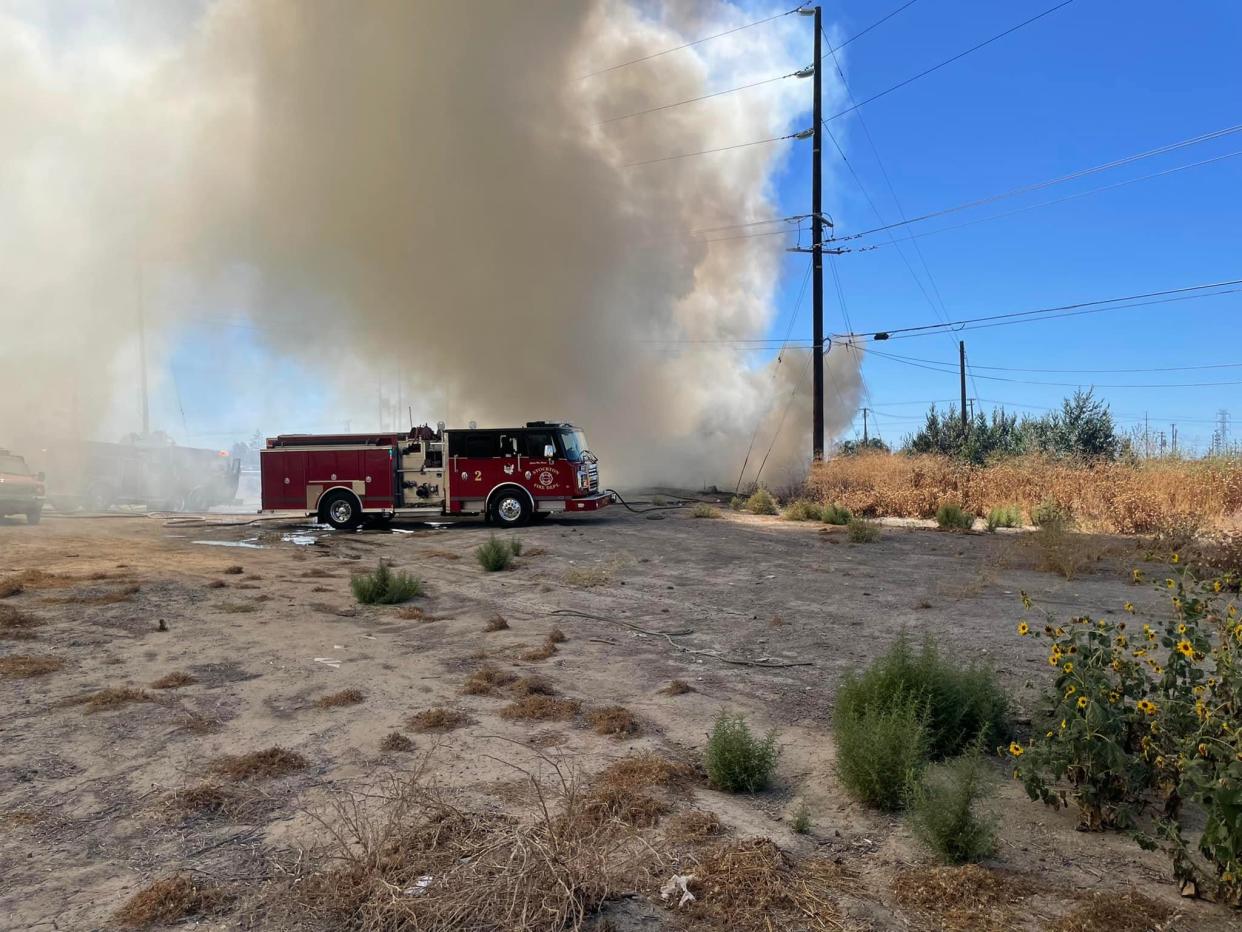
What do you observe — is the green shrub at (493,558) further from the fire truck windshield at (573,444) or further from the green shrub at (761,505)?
the green shrub at (761,505)

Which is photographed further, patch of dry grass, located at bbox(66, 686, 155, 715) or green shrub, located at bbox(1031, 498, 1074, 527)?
green shrub, located at bbox(1031, 498, 1074, 527)

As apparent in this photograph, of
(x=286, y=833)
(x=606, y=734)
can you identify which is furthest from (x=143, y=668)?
(x=606, y=734)

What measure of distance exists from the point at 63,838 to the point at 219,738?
1.37 meters

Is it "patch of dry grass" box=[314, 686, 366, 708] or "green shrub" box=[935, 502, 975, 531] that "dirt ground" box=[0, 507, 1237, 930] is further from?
"green shrub" box=[935, 502, 975, 531]

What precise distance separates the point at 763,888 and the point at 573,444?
1651cm

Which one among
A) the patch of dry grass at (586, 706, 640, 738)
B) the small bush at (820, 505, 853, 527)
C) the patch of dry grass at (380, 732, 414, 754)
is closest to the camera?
the patch of dry grass at (380, 732, 414, 754)

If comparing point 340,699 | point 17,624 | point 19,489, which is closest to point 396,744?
point 340,699

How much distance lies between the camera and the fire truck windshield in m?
19.0

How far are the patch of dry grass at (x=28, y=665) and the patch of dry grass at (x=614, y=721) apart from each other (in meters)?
4.75

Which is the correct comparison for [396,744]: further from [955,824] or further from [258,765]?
[955,824]

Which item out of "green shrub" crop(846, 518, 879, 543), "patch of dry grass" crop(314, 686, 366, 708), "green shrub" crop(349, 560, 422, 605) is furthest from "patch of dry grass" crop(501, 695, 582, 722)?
"green shrub" crop(846, 518, 879, 543)

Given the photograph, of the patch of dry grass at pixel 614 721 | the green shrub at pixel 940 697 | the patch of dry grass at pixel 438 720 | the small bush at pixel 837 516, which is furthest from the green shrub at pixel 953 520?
the patch of dry grass at pixel 438 720

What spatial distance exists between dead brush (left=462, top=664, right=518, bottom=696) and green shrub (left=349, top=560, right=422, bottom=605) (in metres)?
3.53

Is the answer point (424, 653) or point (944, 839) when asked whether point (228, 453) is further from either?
point (944, 839)
